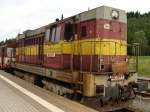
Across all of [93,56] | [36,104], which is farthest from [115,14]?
[36,104]

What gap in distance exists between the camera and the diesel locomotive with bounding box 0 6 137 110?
34.9ft

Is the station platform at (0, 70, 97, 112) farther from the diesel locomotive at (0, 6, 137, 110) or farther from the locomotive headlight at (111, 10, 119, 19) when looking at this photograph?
the locomotive headlight at (111, 10, 119, 19)

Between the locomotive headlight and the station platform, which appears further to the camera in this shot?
the locomotive headlight

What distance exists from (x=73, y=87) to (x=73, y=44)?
1907 mm

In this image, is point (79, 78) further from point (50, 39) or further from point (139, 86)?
point (50, 39)

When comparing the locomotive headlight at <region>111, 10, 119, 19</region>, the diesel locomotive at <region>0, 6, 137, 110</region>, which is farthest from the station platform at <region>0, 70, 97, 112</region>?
the locomotive headlight at <region>111, 10, 119, 19</region>

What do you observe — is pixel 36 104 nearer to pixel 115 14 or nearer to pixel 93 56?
pixel 93 56

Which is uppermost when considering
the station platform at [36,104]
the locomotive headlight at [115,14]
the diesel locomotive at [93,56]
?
the locomotive headlight at [115,14]

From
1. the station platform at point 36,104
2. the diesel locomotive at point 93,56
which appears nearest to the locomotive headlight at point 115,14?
the diesel locomotive at point 93,56

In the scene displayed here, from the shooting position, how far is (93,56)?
11195mm

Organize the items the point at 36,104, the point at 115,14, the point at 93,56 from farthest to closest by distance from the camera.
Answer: the point at 115,14
the point at 93,56
the point at 36,104

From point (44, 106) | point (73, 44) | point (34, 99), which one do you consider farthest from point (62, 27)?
point (44, 106)

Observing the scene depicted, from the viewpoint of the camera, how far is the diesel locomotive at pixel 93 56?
10648 mm

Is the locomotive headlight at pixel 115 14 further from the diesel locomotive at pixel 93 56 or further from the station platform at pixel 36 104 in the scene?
the station platform at pixel 36 104
